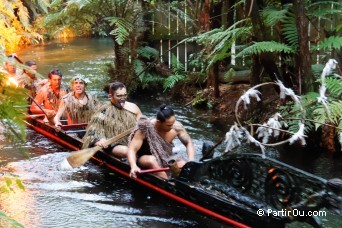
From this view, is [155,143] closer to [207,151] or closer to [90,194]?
[207,151]

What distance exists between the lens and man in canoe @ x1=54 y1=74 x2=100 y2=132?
27.3 ft

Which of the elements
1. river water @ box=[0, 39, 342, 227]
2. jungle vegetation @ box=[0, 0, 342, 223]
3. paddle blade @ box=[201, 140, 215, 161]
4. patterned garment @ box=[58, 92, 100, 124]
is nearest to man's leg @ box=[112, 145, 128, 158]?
river water @ box=[0, 39, 342, 227]

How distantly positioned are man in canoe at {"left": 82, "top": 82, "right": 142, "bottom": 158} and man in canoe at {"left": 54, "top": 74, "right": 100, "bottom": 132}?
1384 millimetres

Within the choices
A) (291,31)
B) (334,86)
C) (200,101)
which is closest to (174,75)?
(200,101)

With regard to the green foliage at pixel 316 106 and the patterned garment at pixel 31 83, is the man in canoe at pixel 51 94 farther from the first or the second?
the green foliage at pixel 316 106

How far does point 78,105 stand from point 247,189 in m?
4.55

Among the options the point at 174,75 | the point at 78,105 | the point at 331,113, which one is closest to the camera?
the point at 331,113

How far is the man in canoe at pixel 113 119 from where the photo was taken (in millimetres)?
6883

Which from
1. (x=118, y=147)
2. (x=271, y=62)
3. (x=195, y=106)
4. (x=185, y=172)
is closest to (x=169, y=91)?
(x=195, y=106)

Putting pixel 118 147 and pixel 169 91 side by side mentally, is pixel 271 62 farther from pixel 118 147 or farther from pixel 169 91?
pixel 169 91

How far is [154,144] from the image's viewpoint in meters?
5.98

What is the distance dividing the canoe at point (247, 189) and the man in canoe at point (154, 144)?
204 mm

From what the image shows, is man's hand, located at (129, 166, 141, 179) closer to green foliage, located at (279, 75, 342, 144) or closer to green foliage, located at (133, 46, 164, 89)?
green foliage, located at (279, 75, 342, 144)

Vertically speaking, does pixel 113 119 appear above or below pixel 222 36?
below
